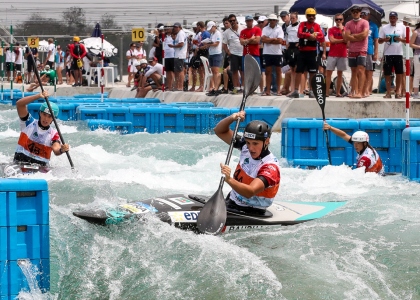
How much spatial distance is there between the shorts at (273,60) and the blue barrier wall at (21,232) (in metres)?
9.85

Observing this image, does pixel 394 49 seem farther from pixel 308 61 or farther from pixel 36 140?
pixel 36 140

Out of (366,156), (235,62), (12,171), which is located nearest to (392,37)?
(235,62)

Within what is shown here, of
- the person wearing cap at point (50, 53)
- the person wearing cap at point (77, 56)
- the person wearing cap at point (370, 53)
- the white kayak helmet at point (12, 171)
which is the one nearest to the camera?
the white kayak helmet at point (12, 171)

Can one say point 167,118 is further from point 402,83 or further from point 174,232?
point 174,232

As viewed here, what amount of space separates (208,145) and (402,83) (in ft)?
12.3

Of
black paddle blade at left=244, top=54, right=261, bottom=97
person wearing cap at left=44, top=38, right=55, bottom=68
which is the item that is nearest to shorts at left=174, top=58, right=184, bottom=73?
person wearing cap at left=44, top=38, right=55, bottom=68

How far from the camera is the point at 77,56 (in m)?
23.2

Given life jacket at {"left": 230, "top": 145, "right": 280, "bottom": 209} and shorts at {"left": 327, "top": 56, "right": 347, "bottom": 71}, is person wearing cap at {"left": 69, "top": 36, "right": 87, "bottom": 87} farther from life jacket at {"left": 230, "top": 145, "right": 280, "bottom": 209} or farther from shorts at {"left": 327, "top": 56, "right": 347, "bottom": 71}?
life jacket at {"left": 230, "top": 145, "right": 280, "bottom": 209}

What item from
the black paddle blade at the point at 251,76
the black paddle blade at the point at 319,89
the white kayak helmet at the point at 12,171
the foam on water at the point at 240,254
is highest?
the black paddle blade at the point at 251,76

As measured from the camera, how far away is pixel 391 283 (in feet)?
19.0

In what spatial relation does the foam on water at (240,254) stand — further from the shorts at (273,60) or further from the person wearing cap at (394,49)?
the shorts at (273,60)

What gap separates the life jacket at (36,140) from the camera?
9.21 meters

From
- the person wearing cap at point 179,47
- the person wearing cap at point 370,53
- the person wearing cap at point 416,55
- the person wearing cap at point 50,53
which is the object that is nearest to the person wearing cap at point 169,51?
the person wearing cap at point 179,47

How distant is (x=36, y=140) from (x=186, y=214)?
320 cm
